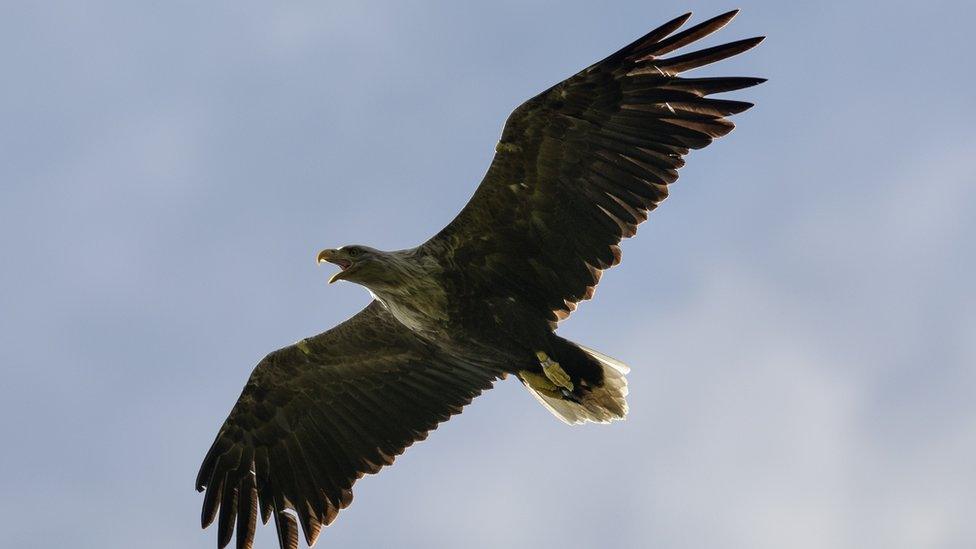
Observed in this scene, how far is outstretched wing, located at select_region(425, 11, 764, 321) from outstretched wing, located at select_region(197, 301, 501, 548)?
1415mm

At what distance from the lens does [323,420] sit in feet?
43.5

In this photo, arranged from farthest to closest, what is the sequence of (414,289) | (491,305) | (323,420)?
(323,420)
(491,305)
(414,289)

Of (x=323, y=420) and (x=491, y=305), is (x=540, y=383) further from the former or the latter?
(x=323, y=420)

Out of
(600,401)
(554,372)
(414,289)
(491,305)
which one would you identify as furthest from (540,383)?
(414,289)

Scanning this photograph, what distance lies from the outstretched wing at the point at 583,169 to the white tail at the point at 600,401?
0.73 meters

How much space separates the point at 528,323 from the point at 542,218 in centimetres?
93

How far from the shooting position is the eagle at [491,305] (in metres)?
11.3

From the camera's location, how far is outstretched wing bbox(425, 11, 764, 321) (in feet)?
36.7

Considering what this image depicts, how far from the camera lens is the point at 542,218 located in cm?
1168

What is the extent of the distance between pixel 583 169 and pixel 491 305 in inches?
57.1

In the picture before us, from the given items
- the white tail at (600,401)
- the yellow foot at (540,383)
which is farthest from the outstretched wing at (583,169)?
the white tail at (600,401)

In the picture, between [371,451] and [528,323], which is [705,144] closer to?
[528,323]

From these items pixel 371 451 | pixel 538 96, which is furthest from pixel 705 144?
pixel 371 451

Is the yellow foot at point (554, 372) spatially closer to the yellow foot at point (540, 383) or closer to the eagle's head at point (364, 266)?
the yellow foot at point (540, 383)
